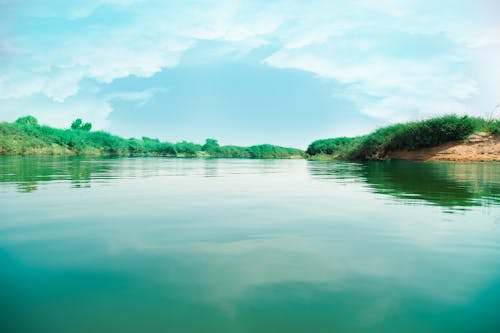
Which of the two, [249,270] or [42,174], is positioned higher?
[42,174]

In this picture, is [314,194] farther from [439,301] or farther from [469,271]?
[439,301]

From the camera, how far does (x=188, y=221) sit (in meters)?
4.52

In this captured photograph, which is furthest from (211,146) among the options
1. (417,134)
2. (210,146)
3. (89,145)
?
(417,134)

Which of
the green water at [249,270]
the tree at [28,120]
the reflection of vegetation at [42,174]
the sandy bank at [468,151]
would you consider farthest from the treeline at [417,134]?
the tree at [28,120]

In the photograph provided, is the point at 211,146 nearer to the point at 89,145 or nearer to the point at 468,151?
the point at 89,145

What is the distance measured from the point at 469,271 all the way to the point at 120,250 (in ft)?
9.06

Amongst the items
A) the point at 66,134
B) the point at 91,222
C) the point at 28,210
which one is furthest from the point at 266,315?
the point at 66,134

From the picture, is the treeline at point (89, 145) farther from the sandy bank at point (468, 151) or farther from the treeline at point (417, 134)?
the sandy bank at point (468, 151)

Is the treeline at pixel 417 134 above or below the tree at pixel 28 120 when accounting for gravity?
below

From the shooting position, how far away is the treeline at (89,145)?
53969 mm

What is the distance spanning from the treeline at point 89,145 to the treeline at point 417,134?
146 ft

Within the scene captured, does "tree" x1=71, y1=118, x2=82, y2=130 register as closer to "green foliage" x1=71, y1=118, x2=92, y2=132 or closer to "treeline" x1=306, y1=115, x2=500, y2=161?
"green foliage" x1=71, y1=118, x2=92, y2=132

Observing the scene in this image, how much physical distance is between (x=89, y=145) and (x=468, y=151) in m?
64.8

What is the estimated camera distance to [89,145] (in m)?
70.2
